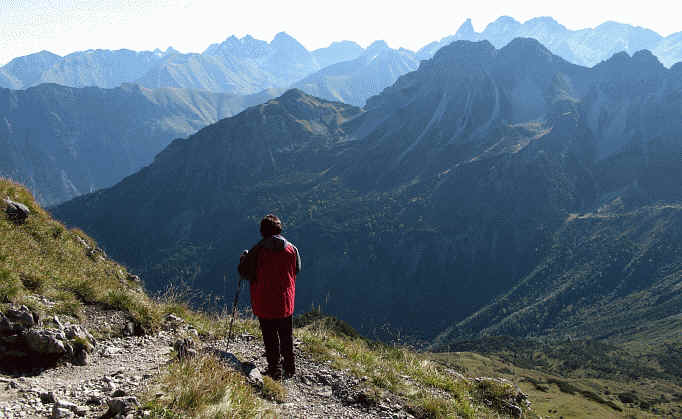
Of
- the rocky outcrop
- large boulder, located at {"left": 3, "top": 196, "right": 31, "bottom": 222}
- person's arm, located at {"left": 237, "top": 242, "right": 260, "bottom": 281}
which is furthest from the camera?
large boulder, located at {"left": 3, "top": 196, "right": 31, "bottom": 222}

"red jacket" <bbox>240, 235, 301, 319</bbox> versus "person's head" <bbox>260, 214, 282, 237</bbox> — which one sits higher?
"person's head" <bbox>260, 214, 282, 237</bbox>

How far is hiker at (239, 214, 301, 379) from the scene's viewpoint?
8.07 m

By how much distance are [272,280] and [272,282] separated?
40 millimetres

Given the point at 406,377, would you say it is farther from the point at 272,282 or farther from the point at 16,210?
the point at 16,210

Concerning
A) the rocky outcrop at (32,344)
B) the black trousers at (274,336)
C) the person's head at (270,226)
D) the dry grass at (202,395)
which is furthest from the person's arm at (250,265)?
the rocky outcrop at (32,344)

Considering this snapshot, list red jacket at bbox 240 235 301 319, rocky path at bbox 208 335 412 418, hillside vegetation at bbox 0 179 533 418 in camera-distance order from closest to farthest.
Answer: hillside vegetation at bbox 0 179 533 418
rocky path at bbox 208 335 412 418
red jacket at bbox 240 235 301 319

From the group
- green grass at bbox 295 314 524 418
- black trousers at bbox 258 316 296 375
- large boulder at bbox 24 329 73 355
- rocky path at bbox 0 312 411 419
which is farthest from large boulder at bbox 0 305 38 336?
green grass at bbox 295 314 524 418

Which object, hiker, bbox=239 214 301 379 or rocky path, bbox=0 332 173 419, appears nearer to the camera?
rocky path, bbox=0 332 173 419

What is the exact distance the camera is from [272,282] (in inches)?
319

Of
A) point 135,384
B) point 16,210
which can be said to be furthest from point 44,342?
point 16,210

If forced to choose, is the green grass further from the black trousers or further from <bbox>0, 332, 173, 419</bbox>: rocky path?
<bbox>0, 332, 173, 419</bbox>: rocky path

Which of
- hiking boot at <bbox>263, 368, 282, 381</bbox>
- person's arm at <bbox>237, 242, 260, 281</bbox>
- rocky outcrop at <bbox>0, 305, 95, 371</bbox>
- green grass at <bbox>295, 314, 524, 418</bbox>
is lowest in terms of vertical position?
green grass at <bbox>295, 314, 524, 418</bbox>

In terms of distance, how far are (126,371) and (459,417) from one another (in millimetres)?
6351

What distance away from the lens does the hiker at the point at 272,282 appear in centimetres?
807
